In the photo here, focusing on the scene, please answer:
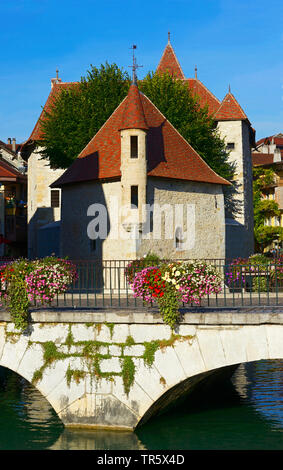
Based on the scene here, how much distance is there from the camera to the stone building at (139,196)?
27562 mm

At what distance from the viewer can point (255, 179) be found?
2509 inches

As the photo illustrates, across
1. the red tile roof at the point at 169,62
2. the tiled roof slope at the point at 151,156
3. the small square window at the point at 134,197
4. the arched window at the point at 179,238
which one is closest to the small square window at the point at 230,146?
the red tile roof at the point at 169,62

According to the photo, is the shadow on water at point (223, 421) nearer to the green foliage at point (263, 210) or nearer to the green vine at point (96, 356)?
the green vine at point (96, 356)

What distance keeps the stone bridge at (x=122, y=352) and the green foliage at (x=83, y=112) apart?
77.5 feet

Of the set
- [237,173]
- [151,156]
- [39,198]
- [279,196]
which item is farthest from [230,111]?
[279,196]

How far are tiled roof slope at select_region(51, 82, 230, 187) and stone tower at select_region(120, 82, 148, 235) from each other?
64 cm

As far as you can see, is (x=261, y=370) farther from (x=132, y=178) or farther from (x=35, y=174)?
(x=35, y=174)

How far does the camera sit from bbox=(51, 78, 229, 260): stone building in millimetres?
27562

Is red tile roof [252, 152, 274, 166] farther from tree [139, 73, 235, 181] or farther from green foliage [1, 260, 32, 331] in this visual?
green foliage [1, 260, 32, 331]

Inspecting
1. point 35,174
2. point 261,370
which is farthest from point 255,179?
point 261,370

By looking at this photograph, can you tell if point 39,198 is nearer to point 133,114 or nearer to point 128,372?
point 133,114

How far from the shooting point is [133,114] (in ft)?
89.5

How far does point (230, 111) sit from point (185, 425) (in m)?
34.1

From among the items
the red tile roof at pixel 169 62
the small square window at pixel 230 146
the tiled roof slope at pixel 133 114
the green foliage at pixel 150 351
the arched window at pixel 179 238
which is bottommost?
the green foliage at pixel 150 351
